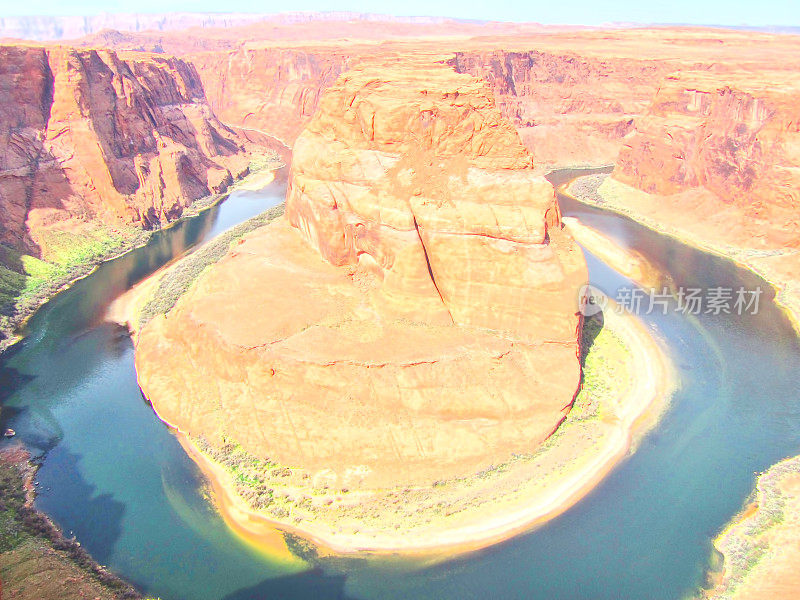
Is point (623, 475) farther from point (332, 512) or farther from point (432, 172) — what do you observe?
point (432, 172)

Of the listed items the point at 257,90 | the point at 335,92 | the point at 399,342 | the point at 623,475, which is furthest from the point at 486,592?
the point at 257,90

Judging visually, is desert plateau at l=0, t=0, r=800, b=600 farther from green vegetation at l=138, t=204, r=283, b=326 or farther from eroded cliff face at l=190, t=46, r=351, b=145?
eroded cliff face at l=190, t=46, r=351, b=145

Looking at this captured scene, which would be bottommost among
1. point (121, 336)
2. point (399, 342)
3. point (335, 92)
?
point (121, 336)

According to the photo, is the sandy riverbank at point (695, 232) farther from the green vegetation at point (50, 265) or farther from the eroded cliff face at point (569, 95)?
the green vegetation at point (50, 265)

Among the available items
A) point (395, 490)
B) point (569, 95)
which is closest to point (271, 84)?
point (569, 95)

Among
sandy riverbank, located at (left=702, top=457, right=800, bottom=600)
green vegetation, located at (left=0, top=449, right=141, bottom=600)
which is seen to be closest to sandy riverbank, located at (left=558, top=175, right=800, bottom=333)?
sandy riverbank, located at (left=702, top=457, right=800, bottom=600)

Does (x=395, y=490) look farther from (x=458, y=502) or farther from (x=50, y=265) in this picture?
(x=50, y=265)

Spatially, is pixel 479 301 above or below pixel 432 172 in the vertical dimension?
below
